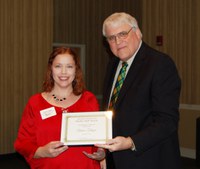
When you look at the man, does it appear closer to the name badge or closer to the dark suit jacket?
the dark suit jacket

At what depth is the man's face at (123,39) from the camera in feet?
7.53

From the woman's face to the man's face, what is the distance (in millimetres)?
345

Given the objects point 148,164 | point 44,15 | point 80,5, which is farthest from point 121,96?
point 80,5

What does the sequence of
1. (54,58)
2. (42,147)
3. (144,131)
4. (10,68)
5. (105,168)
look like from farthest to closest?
(10,68), (105,168), (54,58), (42,147), (144,131)

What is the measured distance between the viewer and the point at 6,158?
6.24 meters

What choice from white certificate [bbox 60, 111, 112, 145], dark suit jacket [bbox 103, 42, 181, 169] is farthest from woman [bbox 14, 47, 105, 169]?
dark suit jacket [bbox 103, 42, 181, 169]

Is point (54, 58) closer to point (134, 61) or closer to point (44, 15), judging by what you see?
point (134, 61)

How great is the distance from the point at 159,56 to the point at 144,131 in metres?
0.53

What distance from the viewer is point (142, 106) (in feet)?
7.11

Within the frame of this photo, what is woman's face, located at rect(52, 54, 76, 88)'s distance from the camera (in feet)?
7.84

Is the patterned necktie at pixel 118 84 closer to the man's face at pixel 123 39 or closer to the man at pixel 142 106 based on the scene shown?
the man at pixel 142 106

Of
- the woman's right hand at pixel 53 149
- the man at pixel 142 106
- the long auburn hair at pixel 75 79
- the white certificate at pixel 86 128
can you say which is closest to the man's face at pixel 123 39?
the man at pixel 142 106

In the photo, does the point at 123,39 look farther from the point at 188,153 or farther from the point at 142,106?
the point at 188,153

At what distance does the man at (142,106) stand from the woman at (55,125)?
10.3 inches
